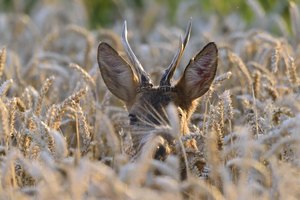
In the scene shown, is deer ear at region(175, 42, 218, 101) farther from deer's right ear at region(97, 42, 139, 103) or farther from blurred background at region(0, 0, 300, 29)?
blurred background at region(0, 0, 300, 29)

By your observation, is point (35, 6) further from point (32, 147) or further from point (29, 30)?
point (32, 147)

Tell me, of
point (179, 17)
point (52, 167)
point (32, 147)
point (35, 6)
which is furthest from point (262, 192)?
point (35, 6)

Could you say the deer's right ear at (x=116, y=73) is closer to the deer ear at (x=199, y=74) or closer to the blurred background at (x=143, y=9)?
the deer ear at (x=199, y=74)

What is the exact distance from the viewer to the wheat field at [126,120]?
5.19 m

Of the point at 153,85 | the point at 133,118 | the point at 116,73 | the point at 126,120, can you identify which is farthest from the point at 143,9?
the point at 133,118

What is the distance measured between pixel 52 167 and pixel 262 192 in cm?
124

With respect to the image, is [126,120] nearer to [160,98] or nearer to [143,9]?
[160,98]

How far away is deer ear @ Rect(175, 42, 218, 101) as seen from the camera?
773 centimetres

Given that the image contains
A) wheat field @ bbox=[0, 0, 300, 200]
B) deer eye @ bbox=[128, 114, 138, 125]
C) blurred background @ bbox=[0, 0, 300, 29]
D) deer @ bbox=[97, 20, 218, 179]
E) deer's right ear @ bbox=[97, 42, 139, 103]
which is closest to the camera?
wheat field @ bbox=[0, 0, 300, 200]

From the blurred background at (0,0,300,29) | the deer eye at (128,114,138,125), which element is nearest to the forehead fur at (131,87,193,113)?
the deer eye at (128,114,138,125)

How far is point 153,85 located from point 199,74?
0.40 m

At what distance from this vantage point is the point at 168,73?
7.68 m

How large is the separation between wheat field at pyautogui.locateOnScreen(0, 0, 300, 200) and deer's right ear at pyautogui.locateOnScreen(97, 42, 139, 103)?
8.7 inches

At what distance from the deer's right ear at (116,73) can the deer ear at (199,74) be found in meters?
0.43
